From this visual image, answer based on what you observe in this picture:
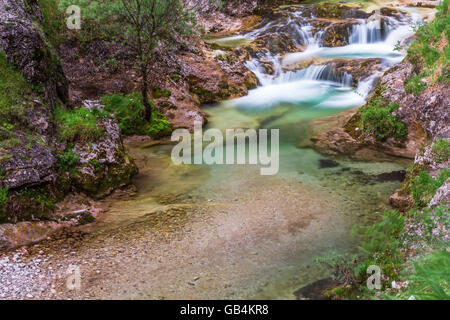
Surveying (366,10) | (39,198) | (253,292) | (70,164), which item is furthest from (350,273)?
(366,10)

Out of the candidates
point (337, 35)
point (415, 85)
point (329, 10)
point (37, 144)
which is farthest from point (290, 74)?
point (37, 144)

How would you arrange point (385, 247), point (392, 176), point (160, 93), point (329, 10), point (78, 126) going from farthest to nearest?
1. point (329, 10)
2. point (160, 93)
3. point (392, 176)
4. point (78, 126)
5. point (385, 247)

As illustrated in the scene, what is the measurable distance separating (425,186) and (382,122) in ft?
14.4

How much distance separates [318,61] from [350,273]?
1481 centimetres

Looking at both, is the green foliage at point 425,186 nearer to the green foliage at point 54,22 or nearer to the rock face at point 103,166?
the rock face at point 103,166

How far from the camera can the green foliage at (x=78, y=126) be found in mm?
8000

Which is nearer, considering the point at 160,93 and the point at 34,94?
the point at 34,94

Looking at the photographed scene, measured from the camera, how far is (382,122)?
411 inches

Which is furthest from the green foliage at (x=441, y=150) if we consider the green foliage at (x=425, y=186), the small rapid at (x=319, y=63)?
the small rapid at (x=319, y=63)

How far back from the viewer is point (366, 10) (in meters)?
21.0

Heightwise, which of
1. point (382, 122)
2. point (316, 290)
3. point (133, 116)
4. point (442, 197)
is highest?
point (133, 116)

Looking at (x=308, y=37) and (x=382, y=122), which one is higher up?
(x=308, y=37)

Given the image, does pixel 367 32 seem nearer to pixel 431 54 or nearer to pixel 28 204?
pixel 431 54
